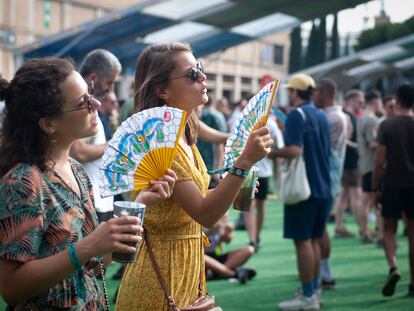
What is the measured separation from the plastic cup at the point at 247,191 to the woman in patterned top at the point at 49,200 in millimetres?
551

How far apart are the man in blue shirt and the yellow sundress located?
9.79 feet

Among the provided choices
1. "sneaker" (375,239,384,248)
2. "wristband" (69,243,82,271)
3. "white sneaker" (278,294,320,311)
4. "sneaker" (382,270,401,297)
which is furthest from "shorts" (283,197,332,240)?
"wristband" (69,243,82,271)

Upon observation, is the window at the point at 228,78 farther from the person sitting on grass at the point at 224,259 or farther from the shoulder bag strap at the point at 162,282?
the shoulder bag strap at the point at 162,282

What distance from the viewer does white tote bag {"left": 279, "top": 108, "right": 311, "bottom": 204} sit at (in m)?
5.47

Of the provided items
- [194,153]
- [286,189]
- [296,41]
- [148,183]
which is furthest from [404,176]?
[296,41]

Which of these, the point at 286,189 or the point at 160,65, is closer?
the point at 160,65

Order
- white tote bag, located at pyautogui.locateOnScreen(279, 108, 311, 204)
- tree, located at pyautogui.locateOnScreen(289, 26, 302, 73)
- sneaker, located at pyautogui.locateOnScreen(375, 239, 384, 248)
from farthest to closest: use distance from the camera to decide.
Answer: tree, located at pyautogui.locateOnScreen(289, 26, 302, 73) → sneaker, located at pyautogui.locateOnScreen(375, 239, 384, 248) → white tote bag, located at pyautogui.locateOnScreen(279, 108, 311, 204)

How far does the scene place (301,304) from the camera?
18.3 feet

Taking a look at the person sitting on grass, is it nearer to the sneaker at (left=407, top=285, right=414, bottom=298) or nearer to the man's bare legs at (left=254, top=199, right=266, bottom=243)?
the sneaker at (left=407, top=285, right=414, bottom=298)

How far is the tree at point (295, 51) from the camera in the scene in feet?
134

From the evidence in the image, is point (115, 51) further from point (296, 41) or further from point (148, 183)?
point (296, 41)

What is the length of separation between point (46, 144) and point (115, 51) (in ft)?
33.8

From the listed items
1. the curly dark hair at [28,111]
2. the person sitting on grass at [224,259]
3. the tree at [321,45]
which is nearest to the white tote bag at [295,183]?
the person sitting on grass at [224,259]

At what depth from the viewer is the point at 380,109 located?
10.6 metres
